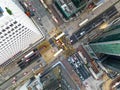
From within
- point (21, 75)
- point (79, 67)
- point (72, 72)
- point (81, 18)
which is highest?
point (81, 18)

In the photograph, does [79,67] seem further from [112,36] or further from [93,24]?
[112,36]

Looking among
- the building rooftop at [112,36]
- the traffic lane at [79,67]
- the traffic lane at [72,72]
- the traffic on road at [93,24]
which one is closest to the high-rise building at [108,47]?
the building rooftop at [112,36]

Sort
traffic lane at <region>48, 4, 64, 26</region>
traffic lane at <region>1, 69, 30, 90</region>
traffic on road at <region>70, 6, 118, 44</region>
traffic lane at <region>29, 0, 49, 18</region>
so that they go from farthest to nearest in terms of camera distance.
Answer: traffic on road at <region>70, 6, 118, 44</region>, traffic lane at <region>29, 0, 49, 18</region>, traffic lane at <region>48, 4, 64, 26</region>, traffic lane at <region>1, 69, 30, 90</region>

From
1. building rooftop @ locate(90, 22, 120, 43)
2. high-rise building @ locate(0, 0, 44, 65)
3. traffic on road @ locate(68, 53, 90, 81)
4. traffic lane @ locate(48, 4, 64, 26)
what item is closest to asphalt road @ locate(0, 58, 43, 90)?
high-rise building @ locate(0, 0, 44, 65)

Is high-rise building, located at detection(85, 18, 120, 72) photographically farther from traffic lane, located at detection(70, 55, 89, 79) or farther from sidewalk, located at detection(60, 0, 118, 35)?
sidewalk, located at detection(60, 0, 118, 35)

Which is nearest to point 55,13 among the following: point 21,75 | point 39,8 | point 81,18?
point 39,8

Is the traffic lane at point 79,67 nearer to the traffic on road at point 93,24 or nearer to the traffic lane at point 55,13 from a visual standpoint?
the traffic on road at point 93,24

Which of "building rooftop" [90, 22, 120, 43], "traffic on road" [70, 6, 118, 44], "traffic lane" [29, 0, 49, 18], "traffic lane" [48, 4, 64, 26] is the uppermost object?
"traffic lane" [29, 0, 49, 18]
